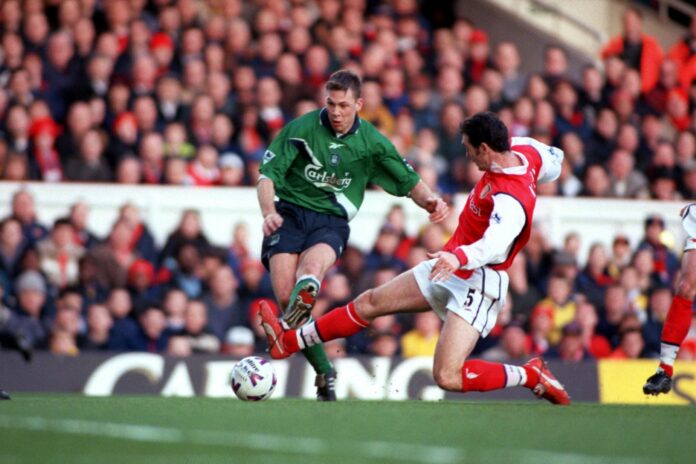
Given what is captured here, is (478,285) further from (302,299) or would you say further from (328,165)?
(328,165)

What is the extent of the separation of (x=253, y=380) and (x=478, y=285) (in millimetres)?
1588

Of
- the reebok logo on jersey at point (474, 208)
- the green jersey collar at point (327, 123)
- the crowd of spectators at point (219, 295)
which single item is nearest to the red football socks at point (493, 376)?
the reebok logo on jersey at point (474, 208)

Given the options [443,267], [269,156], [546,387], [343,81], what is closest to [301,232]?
[269,156]

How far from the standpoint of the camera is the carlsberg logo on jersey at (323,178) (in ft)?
33.1

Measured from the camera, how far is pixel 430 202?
1016cm

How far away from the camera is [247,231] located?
1460 centimetres

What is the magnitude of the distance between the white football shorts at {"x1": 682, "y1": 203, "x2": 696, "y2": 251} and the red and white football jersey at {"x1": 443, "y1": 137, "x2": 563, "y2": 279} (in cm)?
129

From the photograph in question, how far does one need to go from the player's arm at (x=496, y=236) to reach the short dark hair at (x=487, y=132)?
33 centimetres

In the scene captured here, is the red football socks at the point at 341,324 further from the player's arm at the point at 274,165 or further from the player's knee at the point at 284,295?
the player's arm at the point at 274,165

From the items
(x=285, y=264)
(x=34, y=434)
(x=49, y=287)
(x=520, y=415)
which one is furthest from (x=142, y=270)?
(x=34, y=434)

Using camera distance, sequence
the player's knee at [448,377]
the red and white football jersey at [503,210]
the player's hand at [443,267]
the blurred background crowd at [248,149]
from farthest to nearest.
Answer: the blurred background crowd at [248,149] → the player's knee at [448,377] → the red and white football jersey at [503,210] → the player's hand at [443,267]

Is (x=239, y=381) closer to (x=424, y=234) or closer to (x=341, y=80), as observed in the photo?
(x=341, y=80)

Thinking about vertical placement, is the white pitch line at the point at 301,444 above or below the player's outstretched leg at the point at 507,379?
above

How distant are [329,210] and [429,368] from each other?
3.31m
